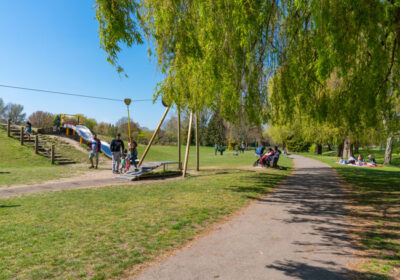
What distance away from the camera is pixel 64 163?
17.9 m

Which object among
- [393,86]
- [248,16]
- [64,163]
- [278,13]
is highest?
[278,13]

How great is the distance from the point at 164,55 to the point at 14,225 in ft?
18.1

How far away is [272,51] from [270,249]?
5.99 metres

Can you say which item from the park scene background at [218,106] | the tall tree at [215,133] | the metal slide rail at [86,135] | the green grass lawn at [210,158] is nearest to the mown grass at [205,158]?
the green grass lawn at [210,158]

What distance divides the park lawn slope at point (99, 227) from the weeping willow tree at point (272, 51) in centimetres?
324

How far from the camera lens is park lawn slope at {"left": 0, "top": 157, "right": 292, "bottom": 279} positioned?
323 centimetres

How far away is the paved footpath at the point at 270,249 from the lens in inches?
125

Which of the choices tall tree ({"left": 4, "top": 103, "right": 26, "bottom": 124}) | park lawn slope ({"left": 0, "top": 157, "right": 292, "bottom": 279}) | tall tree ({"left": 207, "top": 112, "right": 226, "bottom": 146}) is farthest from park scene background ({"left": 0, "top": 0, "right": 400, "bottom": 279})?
tall tree ({"left": 4, "top": 103, "right": 26, "bottom": 124})

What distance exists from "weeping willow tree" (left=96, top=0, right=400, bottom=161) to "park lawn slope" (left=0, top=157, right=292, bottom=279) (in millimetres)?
3243

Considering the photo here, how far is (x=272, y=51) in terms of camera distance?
311 inches

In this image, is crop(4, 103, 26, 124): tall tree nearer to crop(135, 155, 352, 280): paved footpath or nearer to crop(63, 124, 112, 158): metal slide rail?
crop(63, 124, 112, 158): metal slide rail

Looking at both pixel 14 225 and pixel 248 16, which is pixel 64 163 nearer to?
pixel 14 225

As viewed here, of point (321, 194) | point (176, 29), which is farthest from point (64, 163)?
point (321, 194)

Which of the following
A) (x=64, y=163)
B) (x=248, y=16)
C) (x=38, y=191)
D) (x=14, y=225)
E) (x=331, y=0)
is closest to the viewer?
(x=14, y=225)
